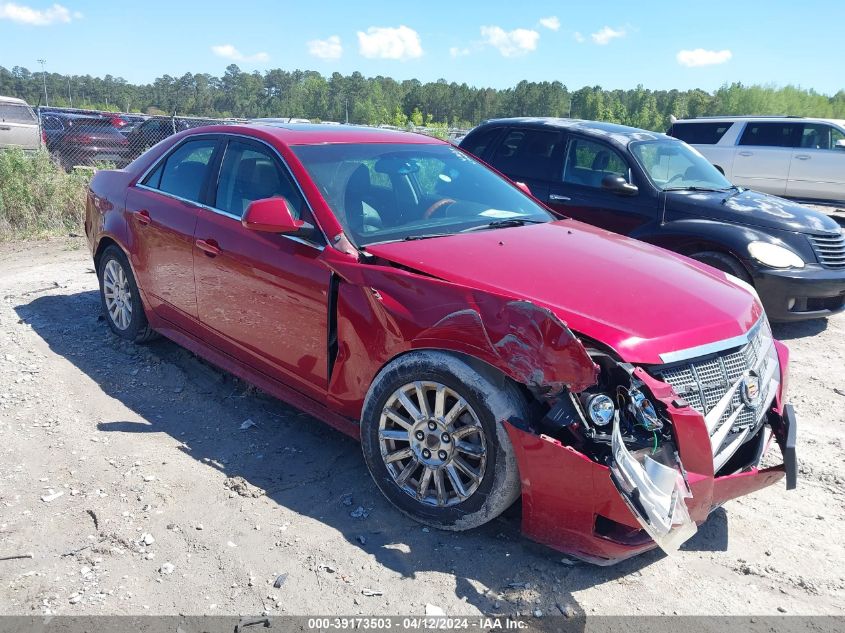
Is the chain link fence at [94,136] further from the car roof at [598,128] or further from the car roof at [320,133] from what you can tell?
Result: the car roof at [320,133]

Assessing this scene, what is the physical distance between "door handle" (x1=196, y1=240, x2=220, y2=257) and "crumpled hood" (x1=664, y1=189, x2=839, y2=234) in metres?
4.26

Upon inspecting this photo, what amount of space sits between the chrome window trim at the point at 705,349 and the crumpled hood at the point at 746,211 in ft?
11.3

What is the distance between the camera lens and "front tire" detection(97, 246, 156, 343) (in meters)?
5.30

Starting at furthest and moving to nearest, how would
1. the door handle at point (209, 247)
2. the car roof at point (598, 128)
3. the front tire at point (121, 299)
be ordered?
the car roof at point (598, 128)
the front tire at point (121, 299)
the door handle at point (209, 247)

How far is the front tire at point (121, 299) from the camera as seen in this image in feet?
17.4

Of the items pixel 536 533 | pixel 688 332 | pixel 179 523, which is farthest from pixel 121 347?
pixel 688 332

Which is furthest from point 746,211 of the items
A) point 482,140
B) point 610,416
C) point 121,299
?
point 121,299

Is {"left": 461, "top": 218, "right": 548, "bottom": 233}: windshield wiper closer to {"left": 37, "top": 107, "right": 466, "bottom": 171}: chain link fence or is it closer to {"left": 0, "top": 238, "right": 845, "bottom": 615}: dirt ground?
{"left": 0, "top": 238, "right": 845, "bottom": 615}: dirt ground

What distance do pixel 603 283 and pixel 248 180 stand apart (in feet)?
7.40

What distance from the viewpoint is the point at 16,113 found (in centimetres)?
1571

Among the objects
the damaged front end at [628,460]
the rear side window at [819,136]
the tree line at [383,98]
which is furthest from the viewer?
the tree line at [383,98]

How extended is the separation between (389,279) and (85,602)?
183 centimetres

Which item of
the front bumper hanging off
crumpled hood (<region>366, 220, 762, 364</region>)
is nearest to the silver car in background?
crumpled hood (<region>366, 220, 762, 364</region>)

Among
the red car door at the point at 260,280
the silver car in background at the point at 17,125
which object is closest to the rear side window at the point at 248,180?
the red car door at the point at 260,280
